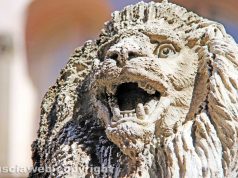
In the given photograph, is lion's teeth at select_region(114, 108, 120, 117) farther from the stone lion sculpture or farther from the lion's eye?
the lion's eye

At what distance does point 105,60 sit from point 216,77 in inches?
6.7

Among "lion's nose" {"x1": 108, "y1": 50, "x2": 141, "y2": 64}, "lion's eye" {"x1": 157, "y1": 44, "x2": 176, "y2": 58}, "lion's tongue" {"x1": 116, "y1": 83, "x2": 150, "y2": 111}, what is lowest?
"lion's tongue" {"x1": 116, "y1": 83, "x2": 150, "y2": 111}

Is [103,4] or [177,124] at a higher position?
[103,4]

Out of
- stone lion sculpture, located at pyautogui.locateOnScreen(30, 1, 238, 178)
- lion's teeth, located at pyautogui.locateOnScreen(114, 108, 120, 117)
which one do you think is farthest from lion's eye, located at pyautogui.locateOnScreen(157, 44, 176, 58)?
lion's teeth, located at pyautogui.locateOnScreen(114, 108, 120, 117)

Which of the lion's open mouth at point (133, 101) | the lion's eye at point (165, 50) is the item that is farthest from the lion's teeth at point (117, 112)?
the lion's eye at point (165, 50)

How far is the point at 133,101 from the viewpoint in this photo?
1.40 metres

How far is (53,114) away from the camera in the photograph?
161cm

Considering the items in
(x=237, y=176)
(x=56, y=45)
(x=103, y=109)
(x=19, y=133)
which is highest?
(x=56, y=45)

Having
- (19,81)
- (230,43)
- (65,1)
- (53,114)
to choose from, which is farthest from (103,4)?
(230,43)

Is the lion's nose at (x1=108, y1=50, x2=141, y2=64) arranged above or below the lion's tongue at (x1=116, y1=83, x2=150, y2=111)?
above

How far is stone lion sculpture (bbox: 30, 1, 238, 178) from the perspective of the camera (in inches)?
53.5

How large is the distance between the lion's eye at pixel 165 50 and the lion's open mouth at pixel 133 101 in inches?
2.5

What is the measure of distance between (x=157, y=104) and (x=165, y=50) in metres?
0.09

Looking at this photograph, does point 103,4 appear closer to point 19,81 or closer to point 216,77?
point 19,81
